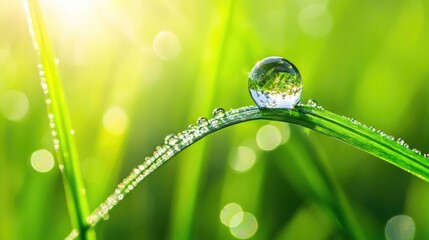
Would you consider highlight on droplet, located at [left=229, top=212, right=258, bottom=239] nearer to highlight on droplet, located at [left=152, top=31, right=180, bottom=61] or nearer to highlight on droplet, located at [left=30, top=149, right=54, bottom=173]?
highlight on droplet, located at [left=30, top=149, right=54, bottom=173]

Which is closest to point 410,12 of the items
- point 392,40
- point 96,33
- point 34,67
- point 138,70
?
point 392,40

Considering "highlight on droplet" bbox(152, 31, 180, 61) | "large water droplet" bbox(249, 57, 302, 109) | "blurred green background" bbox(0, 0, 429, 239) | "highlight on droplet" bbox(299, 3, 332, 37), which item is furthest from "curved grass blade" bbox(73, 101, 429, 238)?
"highlight on droplet" bbox(152, 31, 180, 61)

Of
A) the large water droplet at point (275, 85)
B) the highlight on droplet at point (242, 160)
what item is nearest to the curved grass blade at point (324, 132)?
the large water droplet at point (275, 85)

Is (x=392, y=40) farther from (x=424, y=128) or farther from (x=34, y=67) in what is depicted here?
(x=34, y=67)

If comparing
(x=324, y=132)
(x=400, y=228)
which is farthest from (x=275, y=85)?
(x=400, y=228)

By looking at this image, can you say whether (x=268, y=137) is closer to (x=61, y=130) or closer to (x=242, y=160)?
(x=242, y=160)

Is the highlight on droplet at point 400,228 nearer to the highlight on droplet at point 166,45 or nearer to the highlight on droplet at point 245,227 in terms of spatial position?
the highlight on droplet at point 245,227
